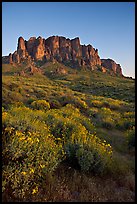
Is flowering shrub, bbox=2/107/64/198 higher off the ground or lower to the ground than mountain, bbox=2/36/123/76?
lower

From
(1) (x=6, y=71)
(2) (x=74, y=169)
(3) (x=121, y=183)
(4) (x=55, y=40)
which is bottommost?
(3) (x=121, y=183)

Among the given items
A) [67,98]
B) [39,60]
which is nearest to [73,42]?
[39,60]

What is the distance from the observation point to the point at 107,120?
13070 mm

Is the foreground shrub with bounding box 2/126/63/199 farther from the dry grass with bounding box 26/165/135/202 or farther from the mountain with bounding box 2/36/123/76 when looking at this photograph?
the mountain with bounding box 2/36/123/76

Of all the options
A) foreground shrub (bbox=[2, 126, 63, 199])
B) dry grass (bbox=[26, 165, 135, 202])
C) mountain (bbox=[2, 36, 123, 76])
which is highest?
mountain (bbox=[2, 36, 123, 76])

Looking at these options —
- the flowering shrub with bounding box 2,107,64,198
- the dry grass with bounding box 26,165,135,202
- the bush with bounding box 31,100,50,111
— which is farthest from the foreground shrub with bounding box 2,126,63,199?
the bush with bounding box 31,100,50,111

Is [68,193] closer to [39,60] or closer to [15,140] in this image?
[15,140]

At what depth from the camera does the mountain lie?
119 metres

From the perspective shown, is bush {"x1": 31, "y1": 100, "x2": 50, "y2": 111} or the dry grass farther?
Result: bush {"x1": 31, "y1": 100, "x2": 50, "y2": 111}

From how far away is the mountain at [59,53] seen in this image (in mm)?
119125

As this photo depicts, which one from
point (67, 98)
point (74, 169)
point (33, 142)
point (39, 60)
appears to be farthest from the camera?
point (39, 60)

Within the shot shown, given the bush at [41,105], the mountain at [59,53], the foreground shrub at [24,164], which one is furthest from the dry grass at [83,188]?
the mountain at [59,53]

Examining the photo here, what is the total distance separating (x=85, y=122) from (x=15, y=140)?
6.29m

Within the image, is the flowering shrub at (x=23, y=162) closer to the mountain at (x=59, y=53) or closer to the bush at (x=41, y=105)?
the bush at (x=41, y=105)
